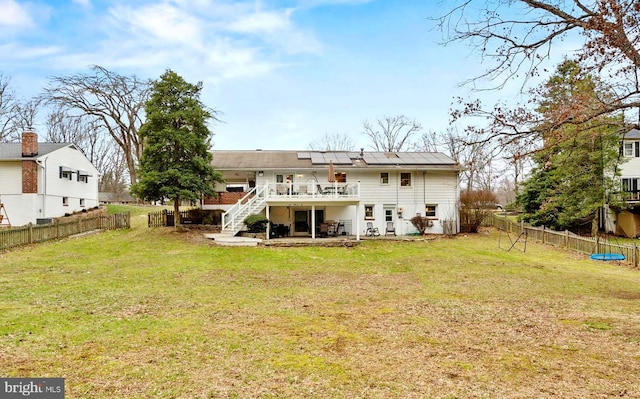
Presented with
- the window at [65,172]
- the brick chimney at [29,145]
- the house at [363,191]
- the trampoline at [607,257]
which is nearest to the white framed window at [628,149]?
the house at [363,191]

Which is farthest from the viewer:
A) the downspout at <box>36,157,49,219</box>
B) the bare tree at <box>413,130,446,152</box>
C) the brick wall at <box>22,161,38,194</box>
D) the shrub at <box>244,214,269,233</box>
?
the bare tree at <box>413,130,446,152</box>

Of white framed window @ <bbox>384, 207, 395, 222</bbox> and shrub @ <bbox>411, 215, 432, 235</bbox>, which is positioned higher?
white framed window @ <bbox>384, 207, 395, 222</bbox>

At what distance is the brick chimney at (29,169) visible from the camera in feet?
75.0

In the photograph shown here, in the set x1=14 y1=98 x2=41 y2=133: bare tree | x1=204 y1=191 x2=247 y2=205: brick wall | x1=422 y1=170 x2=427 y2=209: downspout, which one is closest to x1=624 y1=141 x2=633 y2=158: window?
x1=422 y1=170 x2=427 y2=209: downspout

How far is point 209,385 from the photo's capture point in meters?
4.19

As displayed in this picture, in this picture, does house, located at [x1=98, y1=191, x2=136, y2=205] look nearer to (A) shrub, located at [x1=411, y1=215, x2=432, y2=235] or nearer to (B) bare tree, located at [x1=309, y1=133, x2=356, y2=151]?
(B) bare tree, located at [x1=309, y1=133, x2=356, y2=151]

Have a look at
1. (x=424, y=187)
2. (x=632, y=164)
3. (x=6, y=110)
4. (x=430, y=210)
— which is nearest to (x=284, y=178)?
(x=424, y=187)

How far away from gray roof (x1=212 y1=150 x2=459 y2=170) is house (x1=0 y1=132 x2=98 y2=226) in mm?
10652

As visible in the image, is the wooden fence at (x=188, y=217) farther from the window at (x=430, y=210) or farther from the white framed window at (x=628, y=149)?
the white framed window at (x=628, y=149)

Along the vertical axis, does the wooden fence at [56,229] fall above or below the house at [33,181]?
below

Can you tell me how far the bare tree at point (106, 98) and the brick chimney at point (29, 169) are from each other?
39.3 feet

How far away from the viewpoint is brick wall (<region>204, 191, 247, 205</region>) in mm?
24203

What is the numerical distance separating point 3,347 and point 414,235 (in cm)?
2120

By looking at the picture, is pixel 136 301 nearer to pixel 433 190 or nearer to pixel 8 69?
pixel 433 190
